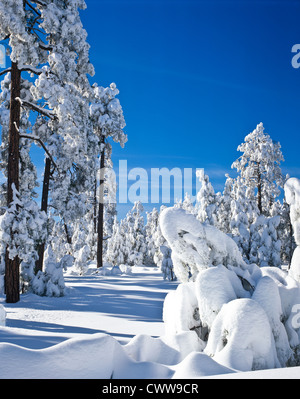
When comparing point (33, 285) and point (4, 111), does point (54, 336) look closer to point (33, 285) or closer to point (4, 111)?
point (33, 285)

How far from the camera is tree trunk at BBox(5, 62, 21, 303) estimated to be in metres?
10.3

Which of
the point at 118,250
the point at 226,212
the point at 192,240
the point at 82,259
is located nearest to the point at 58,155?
the point at 82,259

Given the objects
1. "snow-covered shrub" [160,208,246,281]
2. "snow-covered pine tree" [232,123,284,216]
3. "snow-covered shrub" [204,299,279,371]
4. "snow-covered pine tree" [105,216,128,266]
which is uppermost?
"snow-covered pine tree" [232,123,284,216]

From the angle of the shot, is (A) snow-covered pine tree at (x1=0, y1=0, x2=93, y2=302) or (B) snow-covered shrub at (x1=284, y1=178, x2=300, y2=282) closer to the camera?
(B) snow-covered shrub at (x1=284, y1=178, x2=300, y2=282)

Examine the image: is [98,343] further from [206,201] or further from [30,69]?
[206,201]

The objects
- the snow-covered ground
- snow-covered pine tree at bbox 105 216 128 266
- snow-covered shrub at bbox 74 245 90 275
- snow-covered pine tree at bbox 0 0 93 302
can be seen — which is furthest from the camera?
snow-covered pine tree at bbox 105 216 128 266

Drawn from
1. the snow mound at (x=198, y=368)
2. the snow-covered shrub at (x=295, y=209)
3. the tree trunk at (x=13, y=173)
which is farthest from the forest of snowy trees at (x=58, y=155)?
the snow mound at (x=198, y=368)

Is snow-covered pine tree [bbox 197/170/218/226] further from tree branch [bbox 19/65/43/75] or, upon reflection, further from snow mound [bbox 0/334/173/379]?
snow mound [bbox 0/334/173/379]

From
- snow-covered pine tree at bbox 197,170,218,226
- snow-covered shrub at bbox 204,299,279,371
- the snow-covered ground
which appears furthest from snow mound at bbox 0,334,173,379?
snow-covered pine tree at bbox 197,170,218,226

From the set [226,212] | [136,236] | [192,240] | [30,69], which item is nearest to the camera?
[192,240]

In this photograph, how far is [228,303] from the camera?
4598 millimetres

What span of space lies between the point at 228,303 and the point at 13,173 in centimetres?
843

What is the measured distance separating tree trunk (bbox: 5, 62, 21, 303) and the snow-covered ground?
1.70 ft

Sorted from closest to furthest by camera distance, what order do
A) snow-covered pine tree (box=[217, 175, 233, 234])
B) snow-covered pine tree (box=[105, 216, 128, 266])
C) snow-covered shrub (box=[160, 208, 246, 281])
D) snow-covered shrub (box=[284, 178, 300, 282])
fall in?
snow-covered shrub (box=[160, 208, 246, 281])
snow-covered shrub (box=[284, 178, 300, 282])
snow-covered pine tree (box=[217, 175, 233, 234])
snow-covered pine tree (box=[105, 216, 128, 266])
